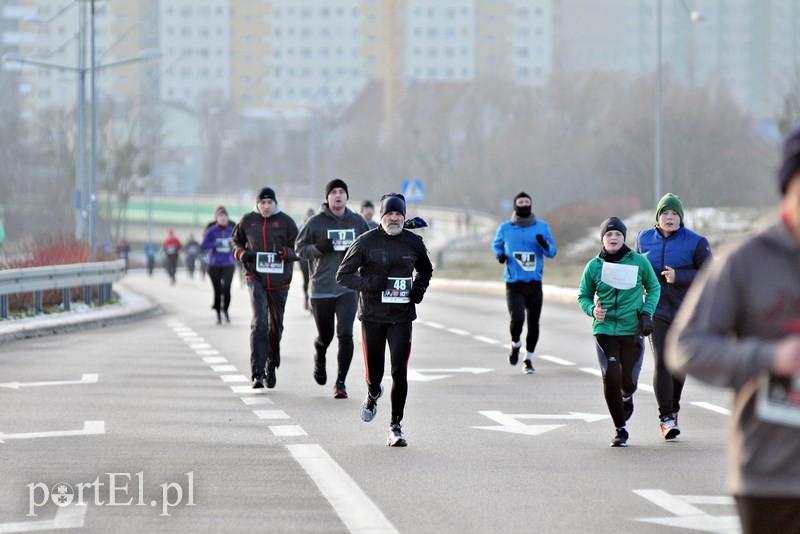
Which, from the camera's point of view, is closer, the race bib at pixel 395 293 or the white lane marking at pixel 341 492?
the white lane marking at pixel 341 492

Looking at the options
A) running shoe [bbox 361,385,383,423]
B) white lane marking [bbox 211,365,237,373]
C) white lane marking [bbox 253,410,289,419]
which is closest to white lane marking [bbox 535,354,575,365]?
white lane marking [bbox 211,365,237,373]

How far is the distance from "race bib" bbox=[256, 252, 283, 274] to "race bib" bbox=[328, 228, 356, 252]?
30.5 inches

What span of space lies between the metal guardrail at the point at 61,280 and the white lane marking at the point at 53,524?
16.9 m

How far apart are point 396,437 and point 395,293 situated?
0.96 m

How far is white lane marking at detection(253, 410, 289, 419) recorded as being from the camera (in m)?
13.3

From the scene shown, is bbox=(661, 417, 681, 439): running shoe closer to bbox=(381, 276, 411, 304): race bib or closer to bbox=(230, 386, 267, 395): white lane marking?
bbox=(381, 276, 411, 304): race bib

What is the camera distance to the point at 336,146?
157625 millimetres

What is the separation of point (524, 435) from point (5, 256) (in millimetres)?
21237

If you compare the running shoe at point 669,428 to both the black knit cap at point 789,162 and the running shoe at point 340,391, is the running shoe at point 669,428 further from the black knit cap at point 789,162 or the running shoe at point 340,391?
the black knit cap at point 789,162

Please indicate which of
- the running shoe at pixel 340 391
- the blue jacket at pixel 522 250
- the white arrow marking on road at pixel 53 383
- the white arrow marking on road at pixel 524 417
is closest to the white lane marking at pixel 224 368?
the white arrow marking on road at pixel 53 383

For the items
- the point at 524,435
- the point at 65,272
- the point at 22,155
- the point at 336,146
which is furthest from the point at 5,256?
the point at 336,146

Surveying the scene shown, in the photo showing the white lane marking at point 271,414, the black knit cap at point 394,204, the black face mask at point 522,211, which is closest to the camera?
the black knit cap at point 394,204

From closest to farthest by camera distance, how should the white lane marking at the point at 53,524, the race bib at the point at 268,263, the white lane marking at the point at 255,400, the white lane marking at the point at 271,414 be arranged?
the white lane marking at the point at 53,524 → the white lane marking at the point at 271,414 → the white lane marking at the point at 255,400 → the race bib at the point at 268,263

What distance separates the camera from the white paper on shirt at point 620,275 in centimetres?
1138
